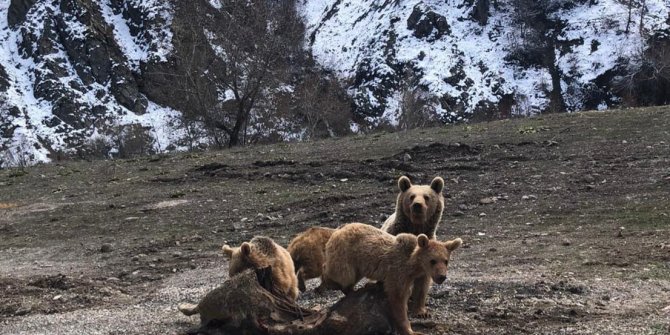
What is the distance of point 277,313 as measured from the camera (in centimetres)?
419

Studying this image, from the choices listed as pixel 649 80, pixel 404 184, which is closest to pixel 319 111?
pixel 649 80

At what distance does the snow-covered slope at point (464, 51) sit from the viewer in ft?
180

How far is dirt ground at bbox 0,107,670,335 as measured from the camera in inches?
198

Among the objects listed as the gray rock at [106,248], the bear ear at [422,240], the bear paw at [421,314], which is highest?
the bear ear at [422,240]

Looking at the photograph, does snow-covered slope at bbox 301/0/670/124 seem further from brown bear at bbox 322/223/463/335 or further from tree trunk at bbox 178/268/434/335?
tree trunk at bbox 178/268/434/335

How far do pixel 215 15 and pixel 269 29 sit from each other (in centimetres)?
289

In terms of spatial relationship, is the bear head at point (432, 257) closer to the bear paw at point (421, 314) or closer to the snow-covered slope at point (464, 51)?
the bear paw at point (421, 314)

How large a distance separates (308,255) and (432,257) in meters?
1.83

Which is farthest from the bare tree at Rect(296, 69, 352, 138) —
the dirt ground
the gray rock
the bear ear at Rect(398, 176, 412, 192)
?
the bear ear at Rect(398, 176, 412, 192)

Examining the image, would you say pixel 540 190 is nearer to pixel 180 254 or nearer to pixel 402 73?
pixel 180 254

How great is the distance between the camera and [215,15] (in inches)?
1072

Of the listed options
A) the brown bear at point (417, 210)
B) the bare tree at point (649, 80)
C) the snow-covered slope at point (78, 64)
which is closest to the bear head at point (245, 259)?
the brown bear at point (417, 210)

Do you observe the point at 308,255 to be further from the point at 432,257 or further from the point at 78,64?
the point at 78,64

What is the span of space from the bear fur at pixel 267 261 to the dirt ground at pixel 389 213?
471 millimetres
